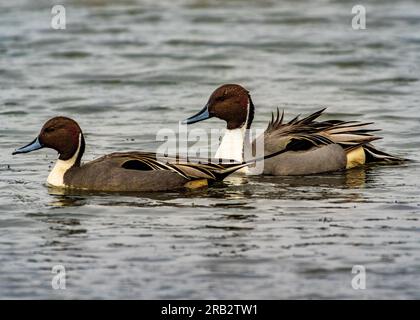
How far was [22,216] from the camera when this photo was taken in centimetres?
1037

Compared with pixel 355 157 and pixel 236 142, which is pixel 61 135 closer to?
pixel 236 142

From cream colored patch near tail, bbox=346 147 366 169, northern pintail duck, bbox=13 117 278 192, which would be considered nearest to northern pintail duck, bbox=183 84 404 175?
cream colored patch near tail, bbox=346 147 366 169

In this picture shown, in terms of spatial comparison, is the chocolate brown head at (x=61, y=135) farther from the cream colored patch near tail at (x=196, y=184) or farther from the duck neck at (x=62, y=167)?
the cream colored patch near tail at (x=196, y=184)

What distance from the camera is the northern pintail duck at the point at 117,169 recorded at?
444 inches

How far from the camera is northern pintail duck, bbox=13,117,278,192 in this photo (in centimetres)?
1128

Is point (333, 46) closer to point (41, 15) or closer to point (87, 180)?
point (41, 15)

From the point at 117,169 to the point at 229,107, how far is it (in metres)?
1.89

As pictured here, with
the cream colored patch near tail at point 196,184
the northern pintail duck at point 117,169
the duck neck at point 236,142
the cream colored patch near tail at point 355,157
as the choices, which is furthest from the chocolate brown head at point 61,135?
the cream colored patch near tail at point 355,157

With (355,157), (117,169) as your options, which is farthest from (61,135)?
(355,157)

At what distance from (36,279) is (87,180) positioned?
285 cm

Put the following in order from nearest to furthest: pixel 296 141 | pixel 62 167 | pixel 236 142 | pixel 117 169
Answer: pixel 117 169
pixel 62 167
pixel 296 141
pixel 236 142

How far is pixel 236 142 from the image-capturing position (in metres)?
12.6

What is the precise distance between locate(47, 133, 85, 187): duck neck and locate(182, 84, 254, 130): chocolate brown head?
1460 mm
